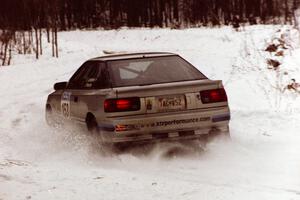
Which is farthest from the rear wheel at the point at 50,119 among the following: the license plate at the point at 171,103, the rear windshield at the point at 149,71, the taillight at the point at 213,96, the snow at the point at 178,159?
the taillight at the point at 213,96

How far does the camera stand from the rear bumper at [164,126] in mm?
7094

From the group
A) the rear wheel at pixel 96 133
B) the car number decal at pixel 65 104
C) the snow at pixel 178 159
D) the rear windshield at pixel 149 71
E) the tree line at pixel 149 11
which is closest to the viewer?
the snow at pixel 178 159

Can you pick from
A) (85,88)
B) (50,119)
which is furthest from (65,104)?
(50,119)

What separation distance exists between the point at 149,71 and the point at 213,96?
1.00m

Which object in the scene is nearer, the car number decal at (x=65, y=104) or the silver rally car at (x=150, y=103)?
the silver rally car at (x=150, y=103)

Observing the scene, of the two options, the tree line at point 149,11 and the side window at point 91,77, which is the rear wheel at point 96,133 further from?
the tree line at point 149,11

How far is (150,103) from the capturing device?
715 centimetres

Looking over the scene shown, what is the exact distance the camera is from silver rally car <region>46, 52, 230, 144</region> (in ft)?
23.3

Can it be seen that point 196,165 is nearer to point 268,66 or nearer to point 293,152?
point 293,152

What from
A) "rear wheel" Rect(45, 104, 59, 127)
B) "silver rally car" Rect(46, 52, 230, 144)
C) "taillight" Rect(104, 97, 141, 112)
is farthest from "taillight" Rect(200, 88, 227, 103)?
"rear wheel" Rect(45, 104, 59, 127)

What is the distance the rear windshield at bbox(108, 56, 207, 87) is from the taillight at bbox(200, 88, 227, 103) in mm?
497

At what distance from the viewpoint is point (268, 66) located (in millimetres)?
16047

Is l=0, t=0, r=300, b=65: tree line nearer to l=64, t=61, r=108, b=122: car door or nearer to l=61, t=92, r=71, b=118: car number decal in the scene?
l=61, t=92, r=71, b=118: car number decal

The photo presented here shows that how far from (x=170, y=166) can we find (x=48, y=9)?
2625cm
